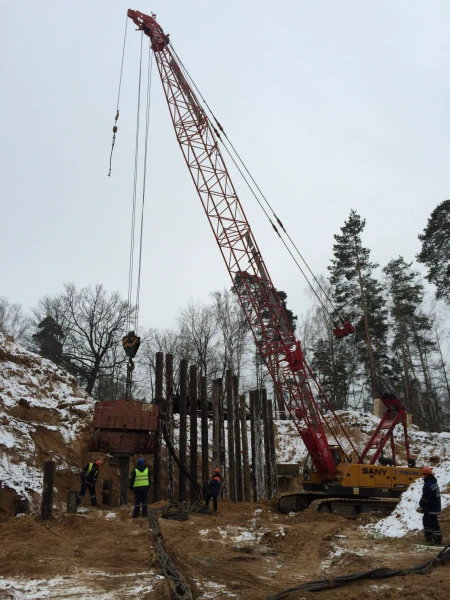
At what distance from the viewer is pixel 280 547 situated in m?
8.95

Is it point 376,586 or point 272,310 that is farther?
point 272,310

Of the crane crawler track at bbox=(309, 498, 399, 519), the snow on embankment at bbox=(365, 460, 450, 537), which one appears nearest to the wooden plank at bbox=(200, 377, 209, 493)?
the crane crawler track at bbox=(309, 498, 399, 519)

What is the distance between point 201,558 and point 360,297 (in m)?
27.0

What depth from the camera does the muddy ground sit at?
5684mm

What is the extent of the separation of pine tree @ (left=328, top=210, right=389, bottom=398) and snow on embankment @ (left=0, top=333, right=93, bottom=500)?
19.0 meters

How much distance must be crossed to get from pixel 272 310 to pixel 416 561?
12.1 metres

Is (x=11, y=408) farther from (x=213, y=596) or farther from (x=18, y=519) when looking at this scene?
(x=213, y=596)

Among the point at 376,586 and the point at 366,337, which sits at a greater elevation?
the point at 366,337

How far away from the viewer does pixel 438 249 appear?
84.1 ft

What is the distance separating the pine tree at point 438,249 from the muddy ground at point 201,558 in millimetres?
16586

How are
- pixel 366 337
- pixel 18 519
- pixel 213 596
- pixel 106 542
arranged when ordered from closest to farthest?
pixel 213 596 → pixel 106 542 → pixel 18 519 → pixel 366 337

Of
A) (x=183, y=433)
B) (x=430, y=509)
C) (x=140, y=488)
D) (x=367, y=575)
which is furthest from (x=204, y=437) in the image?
(x=367, y=575)


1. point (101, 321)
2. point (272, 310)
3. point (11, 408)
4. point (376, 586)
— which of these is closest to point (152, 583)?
point (376, 586)

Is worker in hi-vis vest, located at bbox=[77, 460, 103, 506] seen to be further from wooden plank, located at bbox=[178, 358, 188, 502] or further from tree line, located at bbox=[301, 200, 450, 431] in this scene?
tree line, located at bbox=[301, 200, 450, 431]
